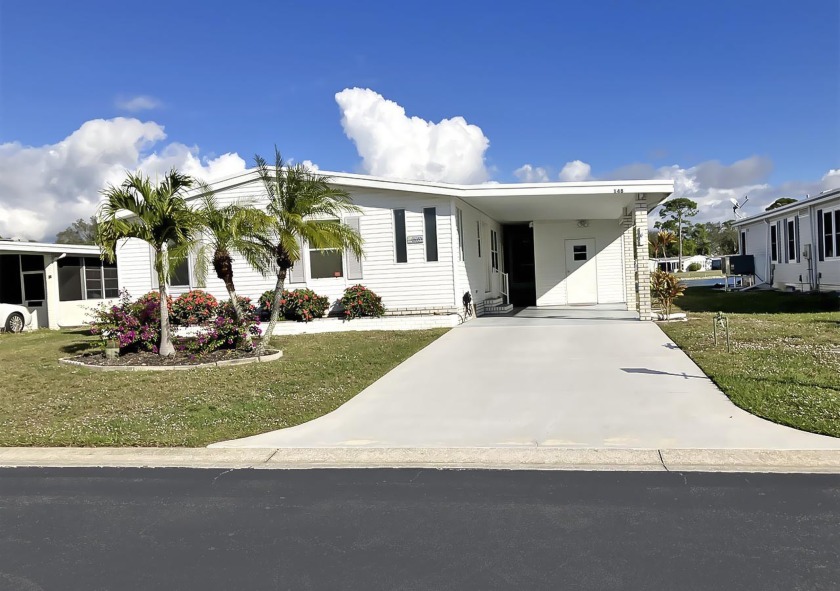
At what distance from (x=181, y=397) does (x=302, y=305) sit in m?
7.25

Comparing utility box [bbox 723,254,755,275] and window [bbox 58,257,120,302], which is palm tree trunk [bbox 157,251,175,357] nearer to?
window [bbox 58,257,120,302]

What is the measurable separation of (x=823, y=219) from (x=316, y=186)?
49.2 feet

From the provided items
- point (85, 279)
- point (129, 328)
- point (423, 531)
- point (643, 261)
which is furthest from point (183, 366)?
point (85, 279)

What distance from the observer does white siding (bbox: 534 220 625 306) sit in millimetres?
20656

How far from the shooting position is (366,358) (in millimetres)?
10789

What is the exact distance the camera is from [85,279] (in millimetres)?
22391

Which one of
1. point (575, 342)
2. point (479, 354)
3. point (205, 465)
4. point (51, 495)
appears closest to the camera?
point (51, 495)

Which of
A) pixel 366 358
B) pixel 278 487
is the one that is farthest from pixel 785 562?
pixel 366 358

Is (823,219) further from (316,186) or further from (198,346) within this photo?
(198,346)

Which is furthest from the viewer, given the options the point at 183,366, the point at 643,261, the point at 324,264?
the point at 324,264

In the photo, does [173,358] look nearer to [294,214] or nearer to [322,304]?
[294,214]

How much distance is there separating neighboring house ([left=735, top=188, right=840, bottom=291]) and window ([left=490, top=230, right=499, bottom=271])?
912 centimetres

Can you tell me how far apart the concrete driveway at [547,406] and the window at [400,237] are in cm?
483

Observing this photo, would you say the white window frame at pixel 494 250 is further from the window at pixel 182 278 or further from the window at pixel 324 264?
the window at pixel 182 278
